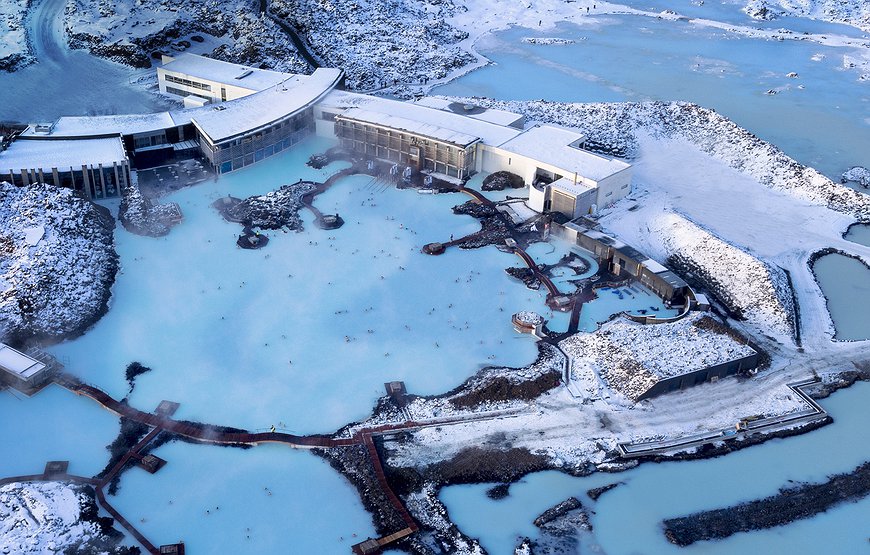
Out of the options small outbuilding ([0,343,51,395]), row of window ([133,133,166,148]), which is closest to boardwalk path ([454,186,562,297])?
row of window ([133,133,166,148])

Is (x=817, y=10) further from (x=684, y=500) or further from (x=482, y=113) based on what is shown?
(x=684, y=500)

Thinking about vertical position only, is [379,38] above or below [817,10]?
below

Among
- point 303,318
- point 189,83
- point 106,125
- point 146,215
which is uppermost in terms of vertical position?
point 189,83

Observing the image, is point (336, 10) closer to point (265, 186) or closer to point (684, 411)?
point (265, 186)

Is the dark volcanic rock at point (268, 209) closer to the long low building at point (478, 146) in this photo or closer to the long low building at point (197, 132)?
the long low building at point (197, 132)

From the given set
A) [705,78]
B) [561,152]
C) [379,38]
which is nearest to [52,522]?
[561,152]

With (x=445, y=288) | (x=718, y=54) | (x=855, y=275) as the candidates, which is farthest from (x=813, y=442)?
(x=718, y=54)

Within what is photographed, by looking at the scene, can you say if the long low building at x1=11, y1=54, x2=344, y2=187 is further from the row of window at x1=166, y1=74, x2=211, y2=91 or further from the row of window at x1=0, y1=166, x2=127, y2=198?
the row of window at x1=166, y1=74, x2=211, y2=91

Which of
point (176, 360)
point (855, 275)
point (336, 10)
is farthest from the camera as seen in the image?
point (336, 10)
